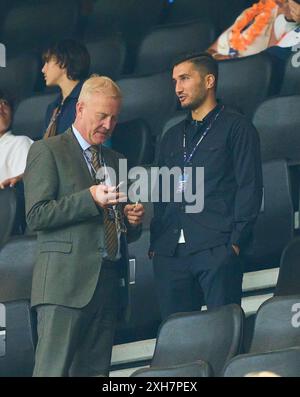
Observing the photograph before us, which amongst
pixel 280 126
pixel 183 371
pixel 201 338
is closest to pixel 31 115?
pixel 280 126

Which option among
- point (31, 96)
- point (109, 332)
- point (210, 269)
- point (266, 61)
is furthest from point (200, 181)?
point (31, 96)

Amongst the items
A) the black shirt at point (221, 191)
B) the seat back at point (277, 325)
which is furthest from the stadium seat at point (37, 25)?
the seat back at point (277, 325)

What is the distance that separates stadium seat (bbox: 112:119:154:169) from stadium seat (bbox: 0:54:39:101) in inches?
57.0

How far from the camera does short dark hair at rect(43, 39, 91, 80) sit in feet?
23.8

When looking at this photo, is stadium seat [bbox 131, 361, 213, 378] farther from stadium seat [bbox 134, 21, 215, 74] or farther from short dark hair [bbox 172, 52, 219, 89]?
stadium seat [bbox 134, 21, 215, 74]

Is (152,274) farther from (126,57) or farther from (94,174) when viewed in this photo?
(126,57)

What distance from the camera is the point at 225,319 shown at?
5.75 meters

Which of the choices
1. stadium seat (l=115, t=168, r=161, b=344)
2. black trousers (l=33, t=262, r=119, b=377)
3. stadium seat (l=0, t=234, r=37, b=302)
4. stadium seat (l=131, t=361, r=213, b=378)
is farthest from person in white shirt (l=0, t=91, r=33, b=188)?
stadium seat (l=131, t=361, r=213, b=378)

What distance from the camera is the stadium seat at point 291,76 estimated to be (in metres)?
7.65

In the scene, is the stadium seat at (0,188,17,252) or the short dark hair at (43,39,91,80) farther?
the short dark hair at (43,39,91,80)

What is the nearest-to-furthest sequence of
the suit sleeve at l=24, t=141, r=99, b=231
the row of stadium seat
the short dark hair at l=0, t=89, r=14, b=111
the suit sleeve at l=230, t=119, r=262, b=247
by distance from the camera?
1. the suit sleeve at l=24, t=141, r=99, b=231
2. the suit sleeve at l=230, t=119, r=262, b=247
3. the short dark hair at l=0, t=89, r=14, b=111
4. the row of stadium seat

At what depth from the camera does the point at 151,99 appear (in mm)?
7914

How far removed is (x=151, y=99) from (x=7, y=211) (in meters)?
1.13

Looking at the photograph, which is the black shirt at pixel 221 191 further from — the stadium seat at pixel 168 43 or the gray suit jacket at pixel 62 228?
the stadium seat at pixel 168 43
